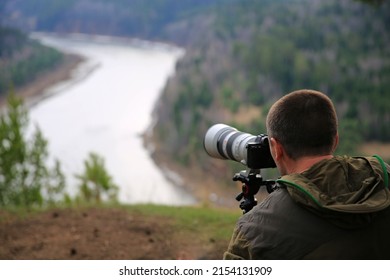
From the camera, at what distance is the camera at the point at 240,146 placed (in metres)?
1.86

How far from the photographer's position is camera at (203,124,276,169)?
1.86 m

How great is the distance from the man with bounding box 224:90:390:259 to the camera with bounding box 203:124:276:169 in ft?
1.13

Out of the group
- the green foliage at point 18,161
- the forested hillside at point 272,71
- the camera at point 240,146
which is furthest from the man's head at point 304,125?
the forested hillside at point 272,71

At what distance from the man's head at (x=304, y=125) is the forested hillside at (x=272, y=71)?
24850 mm

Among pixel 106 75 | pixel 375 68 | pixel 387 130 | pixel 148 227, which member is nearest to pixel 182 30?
pixel 106 75

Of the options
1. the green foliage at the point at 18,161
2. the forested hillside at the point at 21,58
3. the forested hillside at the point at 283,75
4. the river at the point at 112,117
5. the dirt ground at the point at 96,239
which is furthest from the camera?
the forested hillside at the point at 21,58

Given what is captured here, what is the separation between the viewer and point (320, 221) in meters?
1.40

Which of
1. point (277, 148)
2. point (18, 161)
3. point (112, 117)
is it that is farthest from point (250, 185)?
point (112, 117)

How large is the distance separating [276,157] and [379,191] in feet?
0.94

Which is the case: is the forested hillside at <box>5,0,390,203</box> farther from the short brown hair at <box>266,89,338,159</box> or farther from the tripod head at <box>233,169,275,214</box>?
the short brown hair at <box>266,89,338,159</box>

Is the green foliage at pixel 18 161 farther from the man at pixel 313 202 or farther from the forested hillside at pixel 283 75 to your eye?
the forested hillside at pixel 283 75

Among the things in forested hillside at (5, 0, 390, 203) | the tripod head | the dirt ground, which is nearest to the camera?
the tripod head

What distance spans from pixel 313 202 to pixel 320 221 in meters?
0.06

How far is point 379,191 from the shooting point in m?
1.46
